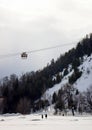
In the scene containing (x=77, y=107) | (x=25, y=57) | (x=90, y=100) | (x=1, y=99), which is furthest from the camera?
(x=1, y=99)

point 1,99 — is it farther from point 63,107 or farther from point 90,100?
point 90,100

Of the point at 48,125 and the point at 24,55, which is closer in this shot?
the point at 24,55

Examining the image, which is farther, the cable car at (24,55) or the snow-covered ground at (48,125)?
the snow-covered ground at (48,125)

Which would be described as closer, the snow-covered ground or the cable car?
the cable car

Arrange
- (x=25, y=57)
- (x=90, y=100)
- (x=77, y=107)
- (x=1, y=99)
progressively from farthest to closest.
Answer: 1. (x=1, y=99)
2. (x=77, y=107)
3. (x=90, y=100)
4. (x=25, y=57)

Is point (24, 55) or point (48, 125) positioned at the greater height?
point (24, 55)

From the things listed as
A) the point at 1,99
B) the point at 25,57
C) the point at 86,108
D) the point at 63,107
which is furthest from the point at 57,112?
the point at 25,57

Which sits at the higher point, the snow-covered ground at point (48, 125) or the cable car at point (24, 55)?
the cable car at point (24, 55)

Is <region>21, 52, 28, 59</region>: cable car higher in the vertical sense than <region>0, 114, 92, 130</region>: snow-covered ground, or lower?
higher

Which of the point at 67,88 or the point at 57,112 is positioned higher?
the point at 67,88

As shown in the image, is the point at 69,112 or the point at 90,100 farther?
the point at 69,112
